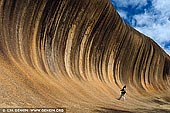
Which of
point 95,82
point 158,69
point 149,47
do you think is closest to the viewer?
point 95,82

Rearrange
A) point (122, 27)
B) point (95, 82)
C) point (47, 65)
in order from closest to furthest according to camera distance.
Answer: point (47, 65)
point (95, 82)
point (122, 27)

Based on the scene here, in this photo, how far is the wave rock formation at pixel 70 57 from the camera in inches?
586

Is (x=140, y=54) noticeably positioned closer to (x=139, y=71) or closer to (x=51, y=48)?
(x=139, y=71)

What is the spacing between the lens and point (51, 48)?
22172 mm

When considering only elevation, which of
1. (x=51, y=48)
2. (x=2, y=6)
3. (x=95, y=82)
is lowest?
(x=95, y=82)

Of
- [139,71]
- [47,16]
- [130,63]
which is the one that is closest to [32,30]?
[47,16]

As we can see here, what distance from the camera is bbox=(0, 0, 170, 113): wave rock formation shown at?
14.9 meters

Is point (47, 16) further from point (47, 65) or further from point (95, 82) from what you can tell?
point (95, 82)

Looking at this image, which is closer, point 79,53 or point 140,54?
point 79,53

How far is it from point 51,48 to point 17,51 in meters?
4.58

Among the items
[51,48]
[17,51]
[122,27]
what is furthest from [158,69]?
[17,51]

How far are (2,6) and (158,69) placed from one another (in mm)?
28860

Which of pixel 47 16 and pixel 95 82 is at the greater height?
pixel 47 16

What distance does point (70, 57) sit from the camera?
24.2 m
